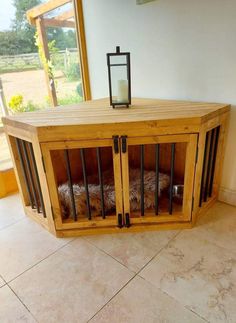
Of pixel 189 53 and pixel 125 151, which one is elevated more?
pixel 189 53

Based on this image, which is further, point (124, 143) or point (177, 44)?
point (177, 44)

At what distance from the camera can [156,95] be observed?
1.78 meters

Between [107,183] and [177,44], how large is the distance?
110 centimetres

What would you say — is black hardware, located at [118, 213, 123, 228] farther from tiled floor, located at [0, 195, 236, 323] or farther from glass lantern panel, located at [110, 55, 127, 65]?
Answer: glass lantern panel, located at [110, 55, 127, 65]

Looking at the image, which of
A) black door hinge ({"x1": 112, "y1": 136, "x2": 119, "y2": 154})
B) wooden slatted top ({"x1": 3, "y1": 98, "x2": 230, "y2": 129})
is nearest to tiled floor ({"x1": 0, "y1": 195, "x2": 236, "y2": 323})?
black door hinge ({"x1": 112, "y1": 136, "x2": 119, "y2": 154})

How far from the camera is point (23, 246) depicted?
A: 1.37 metres

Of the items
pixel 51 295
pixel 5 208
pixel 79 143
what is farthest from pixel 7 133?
pixel 51 295

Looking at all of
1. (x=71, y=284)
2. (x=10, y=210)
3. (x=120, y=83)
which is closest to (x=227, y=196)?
(x=120, y=83)

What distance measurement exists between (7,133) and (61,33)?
1.20 meters

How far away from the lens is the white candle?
4.69 ft

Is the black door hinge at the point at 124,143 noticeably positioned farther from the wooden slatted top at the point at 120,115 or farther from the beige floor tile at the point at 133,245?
the beige floor tile at the point at 133,245

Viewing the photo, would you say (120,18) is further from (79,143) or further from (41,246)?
(41,246)

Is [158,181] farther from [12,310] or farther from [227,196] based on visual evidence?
[12,310]

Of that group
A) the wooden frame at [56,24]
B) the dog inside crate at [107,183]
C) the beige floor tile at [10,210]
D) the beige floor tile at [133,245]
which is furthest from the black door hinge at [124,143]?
the wooden frame at [56,24]
